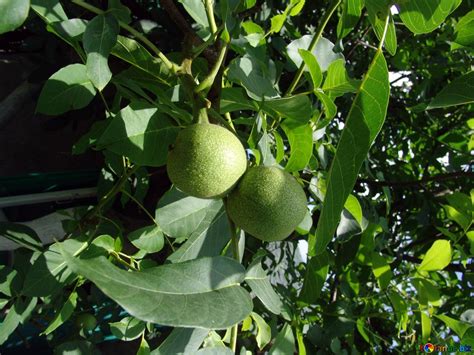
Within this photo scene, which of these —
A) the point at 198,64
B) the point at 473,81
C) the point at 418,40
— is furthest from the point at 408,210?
the point at 473,81

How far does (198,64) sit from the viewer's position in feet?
3.85

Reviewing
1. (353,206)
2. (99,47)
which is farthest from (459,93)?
(99,47)

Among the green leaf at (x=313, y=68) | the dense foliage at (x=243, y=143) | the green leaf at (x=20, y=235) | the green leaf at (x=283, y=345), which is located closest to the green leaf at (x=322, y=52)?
the dense foliage at (x=243, y=143)

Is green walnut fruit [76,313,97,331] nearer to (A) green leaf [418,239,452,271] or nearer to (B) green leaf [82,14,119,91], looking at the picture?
(B) green leaf [82,14,119,91]

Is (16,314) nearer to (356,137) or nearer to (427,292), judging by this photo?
(356,137)

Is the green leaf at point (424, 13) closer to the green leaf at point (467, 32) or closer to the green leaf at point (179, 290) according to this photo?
the green leaf at point (467, 32)

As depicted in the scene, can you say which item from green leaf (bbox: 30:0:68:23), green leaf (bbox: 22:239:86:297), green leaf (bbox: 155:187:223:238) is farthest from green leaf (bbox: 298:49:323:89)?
green leaf (bbox: 22:239:86:297)

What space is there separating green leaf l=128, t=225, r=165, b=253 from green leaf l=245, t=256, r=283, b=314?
38 centimetres

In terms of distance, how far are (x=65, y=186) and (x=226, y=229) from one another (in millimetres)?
951

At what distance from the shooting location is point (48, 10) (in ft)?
2.64

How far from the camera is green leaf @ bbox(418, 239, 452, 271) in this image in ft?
4.99

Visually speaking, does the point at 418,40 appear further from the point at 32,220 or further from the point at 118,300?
the point at 118,300

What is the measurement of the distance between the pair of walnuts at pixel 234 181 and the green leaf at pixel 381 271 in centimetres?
79

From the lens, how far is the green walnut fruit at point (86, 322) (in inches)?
60.0
